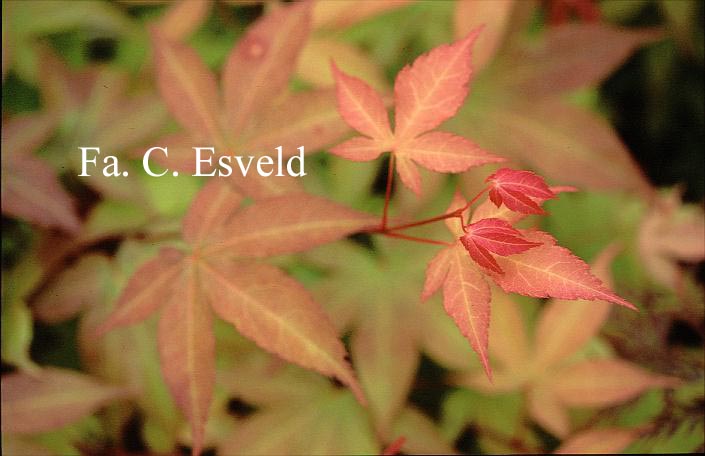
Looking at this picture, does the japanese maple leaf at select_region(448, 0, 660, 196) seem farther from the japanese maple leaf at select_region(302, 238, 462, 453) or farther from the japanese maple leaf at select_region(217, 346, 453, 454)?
the japanese maple leaf at select_region(217, 346, 453, 454)

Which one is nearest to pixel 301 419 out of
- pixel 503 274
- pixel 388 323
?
pixel 388 323

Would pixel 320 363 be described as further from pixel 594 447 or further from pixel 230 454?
pixel 594 447

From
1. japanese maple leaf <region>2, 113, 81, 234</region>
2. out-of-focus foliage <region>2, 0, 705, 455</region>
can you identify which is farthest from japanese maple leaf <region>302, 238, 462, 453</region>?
japanese maple leaf <region>2, 113, 81, 234</region>

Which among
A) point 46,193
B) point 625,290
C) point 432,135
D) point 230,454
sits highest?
point 432,135

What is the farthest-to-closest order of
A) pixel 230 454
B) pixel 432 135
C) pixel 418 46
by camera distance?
pixel 418 46 < pixel 230 454 < pixel 432 135

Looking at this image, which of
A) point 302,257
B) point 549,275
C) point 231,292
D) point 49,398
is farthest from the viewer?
point 302,257

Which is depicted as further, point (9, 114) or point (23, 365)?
point (9, 114)

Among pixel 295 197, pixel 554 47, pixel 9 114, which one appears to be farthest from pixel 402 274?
pixel 9 114

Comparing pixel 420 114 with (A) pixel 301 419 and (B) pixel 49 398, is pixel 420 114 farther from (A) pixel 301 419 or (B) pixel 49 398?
(B) pixel 49 398
